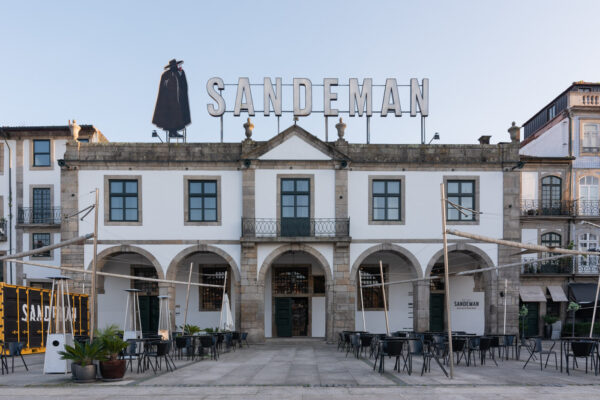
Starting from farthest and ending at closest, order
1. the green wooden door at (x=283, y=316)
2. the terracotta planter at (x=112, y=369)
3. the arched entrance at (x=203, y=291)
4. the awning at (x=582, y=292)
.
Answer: the awning at (x=582, y=292) < the green wooden door at (x=283, y=316) < the arched entrance at (x=203, y=291) < the terracotta planter at (x=112, y=369)

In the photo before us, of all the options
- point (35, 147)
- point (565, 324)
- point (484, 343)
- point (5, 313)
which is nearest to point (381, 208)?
point (484, 343)

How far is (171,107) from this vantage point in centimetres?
2947

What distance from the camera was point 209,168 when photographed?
26.0 m

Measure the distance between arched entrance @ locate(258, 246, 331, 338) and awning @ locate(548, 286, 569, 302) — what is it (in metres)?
11.5

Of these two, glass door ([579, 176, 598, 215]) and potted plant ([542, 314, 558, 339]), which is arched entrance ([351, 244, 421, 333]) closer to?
potted plant ([542, 314, 558, 339])

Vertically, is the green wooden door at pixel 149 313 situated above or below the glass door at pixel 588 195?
below

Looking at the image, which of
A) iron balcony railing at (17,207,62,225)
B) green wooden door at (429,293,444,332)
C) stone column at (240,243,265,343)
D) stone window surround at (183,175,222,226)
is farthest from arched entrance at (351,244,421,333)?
iron balcony railing at (17,207,62,225)

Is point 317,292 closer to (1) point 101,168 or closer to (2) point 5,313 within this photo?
(1) point 101,168

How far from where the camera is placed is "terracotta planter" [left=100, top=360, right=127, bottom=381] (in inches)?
532

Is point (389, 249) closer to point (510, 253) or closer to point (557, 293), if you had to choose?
point (510, 253)

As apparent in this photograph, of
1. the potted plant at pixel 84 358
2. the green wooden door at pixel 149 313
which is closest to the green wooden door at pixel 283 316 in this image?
the green wooden door at pixel 149 313

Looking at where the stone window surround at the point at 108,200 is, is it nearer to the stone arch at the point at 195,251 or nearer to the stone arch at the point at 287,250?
the stone arch at the point at 195,251

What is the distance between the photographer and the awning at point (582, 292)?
29.1 metres

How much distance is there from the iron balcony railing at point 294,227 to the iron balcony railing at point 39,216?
1119 centimetres
